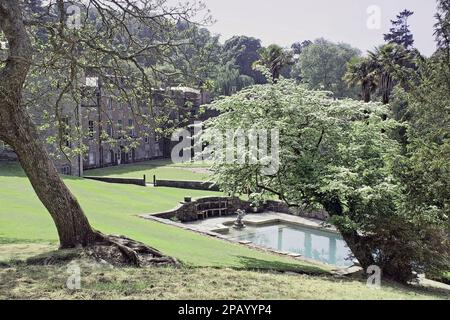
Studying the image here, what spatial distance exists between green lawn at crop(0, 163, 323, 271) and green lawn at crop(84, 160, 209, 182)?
365 inches

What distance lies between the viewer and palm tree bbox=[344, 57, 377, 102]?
35375mm

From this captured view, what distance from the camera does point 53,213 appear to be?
36.4ft

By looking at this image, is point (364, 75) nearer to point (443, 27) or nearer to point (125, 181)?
point (125, 181)

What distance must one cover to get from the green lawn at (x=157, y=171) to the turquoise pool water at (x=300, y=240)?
10860mm

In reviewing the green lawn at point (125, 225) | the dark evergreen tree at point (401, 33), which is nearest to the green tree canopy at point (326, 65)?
the dark evergreen tree at point (401, 33)

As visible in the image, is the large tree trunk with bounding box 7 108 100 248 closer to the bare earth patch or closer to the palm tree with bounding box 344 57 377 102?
the bare earth patch

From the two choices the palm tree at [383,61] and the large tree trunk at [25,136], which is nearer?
the large tree trunk at [25,136]

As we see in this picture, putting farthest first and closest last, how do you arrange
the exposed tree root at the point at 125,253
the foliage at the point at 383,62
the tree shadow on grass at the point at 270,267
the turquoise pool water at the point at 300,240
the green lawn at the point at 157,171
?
1. the green lawn at the point at 157,171
2. the foliage at the point at 383,62
3. the turquoise pool water at the point at 300,240
4. the tree shadow on grass at the point at 270,267
5. the exposed tree root at the point at 125,253

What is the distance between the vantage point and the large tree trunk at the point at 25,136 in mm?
10047

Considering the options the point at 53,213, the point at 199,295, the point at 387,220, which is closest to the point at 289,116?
the point at 387,220

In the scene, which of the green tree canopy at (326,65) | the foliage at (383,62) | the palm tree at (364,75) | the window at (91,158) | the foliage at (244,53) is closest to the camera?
the foliage at (383,62)

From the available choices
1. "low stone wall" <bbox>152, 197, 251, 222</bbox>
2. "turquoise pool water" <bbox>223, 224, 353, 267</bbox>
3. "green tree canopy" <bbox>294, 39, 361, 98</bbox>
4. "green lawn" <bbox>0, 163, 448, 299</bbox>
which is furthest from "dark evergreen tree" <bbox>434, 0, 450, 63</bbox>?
"green tree canopy" <bbox>294, 39, 361, 98</bbox>

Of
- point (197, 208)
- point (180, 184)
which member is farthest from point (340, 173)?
point (180, 184)

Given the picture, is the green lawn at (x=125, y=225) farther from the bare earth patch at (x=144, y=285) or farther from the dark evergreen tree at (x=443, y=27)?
the dark evergreen tree at (x=443, y=27)
